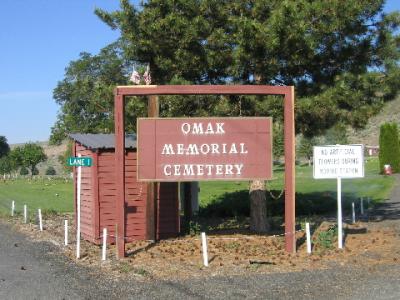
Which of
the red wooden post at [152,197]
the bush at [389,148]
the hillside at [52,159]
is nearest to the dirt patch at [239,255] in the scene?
the red wooden post at [152,197]

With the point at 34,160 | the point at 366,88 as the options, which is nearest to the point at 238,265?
the point at 366,88

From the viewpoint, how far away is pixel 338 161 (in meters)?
13.3

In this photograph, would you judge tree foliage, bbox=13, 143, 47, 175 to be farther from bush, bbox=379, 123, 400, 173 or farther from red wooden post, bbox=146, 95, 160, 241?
red wooden post, bbox=146, 95, 160, 241

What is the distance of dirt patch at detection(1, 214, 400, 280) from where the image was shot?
1109 centimetres

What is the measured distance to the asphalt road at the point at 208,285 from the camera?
904cm

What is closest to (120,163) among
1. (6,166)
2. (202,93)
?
(202,93)

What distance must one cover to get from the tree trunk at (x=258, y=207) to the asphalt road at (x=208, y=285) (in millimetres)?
4958

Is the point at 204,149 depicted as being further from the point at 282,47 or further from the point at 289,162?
the point at 282,47

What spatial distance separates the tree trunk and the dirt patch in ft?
2.60

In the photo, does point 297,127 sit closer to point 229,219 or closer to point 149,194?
point 149,194

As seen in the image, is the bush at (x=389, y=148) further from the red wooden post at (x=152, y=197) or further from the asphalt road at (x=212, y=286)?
the asphalt road at (x=212, y=286)

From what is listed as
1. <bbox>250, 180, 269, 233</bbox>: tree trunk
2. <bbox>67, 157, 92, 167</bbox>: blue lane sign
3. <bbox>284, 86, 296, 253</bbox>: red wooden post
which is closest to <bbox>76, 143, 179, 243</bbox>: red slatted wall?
<bbox>67, 157, 92, 167</bbox>: blue lane sign

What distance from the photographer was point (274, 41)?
12.9 metres

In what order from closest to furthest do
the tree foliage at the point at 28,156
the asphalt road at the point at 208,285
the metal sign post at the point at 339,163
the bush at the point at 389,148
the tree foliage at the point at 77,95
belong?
the asphalt road at the point at 208,285, the metal sign post at the point at 339,163, the bush at the point at 389,148, the tree foliage at the point at 77,95, the tree foliage at the point at 28,156
